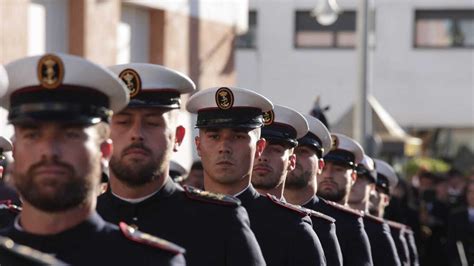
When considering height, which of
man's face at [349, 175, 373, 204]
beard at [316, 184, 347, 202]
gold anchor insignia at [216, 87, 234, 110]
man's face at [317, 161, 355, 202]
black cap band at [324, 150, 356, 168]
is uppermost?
gold anchor insignia at [216, 87, 234, 110]

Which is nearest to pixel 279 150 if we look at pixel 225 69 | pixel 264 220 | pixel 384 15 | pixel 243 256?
pixel 264 220

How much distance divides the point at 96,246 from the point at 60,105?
1.56ft

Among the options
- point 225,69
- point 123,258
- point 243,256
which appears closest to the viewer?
point 123,258

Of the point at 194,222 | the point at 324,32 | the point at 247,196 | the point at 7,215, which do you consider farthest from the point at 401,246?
the point at 324,32

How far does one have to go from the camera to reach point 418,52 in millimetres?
38625

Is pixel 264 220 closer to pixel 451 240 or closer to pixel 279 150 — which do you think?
pixel 279 150

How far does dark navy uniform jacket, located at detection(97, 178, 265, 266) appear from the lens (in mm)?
5438

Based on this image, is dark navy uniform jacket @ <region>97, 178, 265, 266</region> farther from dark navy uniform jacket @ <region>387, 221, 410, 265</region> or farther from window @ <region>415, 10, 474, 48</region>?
window @ <region>415, 10, 474, 48</region>

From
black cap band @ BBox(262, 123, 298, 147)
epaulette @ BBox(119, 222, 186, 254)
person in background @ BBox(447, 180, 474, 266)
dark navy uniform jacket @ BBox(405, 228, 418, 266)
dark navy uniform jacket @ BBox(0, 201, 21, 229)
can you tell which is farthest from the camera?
person in background @ BBox(447, 180, 474, 266)

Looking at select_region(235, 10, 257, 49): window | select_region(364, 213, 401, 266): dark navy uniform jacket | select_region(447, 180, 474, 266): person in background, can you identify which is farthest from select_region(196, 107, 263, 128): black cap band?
select_region(235, 10, 257, 49): window

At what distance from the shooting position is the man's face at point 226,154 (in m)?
6.69

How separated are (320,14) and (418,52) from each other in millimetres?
17373

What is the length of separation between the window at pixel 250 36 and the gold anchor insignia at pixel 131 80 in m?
32.5

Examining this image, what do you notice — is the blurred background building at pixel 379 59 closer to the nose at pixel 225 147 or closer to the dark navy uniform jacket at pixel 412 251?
the dark navy uniform jacket at pixel 412 251
